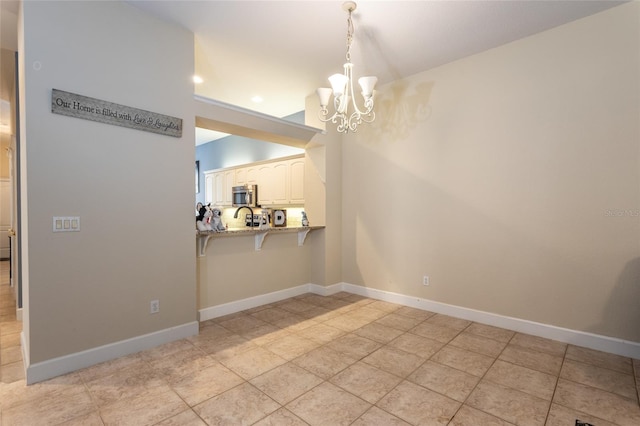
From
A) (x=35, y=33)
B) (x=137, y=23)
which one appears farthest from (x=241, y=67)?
(x=35, y=33)

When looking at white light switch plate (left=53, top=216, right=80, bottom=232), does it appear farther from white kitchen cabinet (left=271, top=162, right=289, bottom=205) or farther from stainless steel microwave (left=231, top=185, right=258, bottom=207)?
stainless steel microwave (left=231, top=185, right=258, bottom=207)

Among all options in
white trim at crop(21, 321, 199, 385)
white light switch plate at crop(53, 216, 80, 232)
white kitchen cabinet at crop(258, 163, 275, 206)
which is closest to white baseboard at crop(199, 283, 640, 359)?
white trim at crop(21, 321, 199, 385)

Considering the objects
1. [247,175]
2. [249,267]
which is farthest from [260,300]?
[247,175]

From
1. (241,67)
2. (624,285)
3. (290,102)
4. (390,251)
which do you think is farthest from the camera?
(290,102)

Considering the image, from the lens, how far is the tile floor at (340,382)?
73.4 inches

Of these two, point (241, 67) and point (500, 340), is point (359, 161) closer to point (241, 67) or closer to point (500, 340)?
point (241, 67)

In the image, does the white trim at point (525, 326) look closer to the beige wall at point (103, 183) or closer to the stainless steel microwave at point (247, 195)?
the beige wall at point (103, 183)

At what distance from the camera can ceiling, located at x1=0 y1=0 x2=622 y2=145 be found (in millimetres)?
2623

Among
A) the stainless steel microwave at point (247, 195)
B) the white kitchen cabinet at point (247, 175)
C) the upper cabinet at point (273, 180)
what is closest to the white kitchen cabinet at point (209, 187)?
the upper cabinet at point (273, 180)

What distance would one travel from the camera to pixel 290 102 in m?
4.93

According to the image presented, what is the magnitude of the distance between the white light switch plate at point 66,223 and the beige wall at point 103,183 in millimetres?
32

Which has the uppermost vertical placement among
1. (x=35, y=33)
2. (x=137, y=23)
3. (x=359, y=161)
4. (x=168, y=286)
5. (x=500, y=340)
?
(x=137, y=23)

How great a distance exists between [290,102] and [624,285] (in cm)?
459

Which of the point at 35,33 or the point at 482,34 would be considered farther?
the point at 482,34
